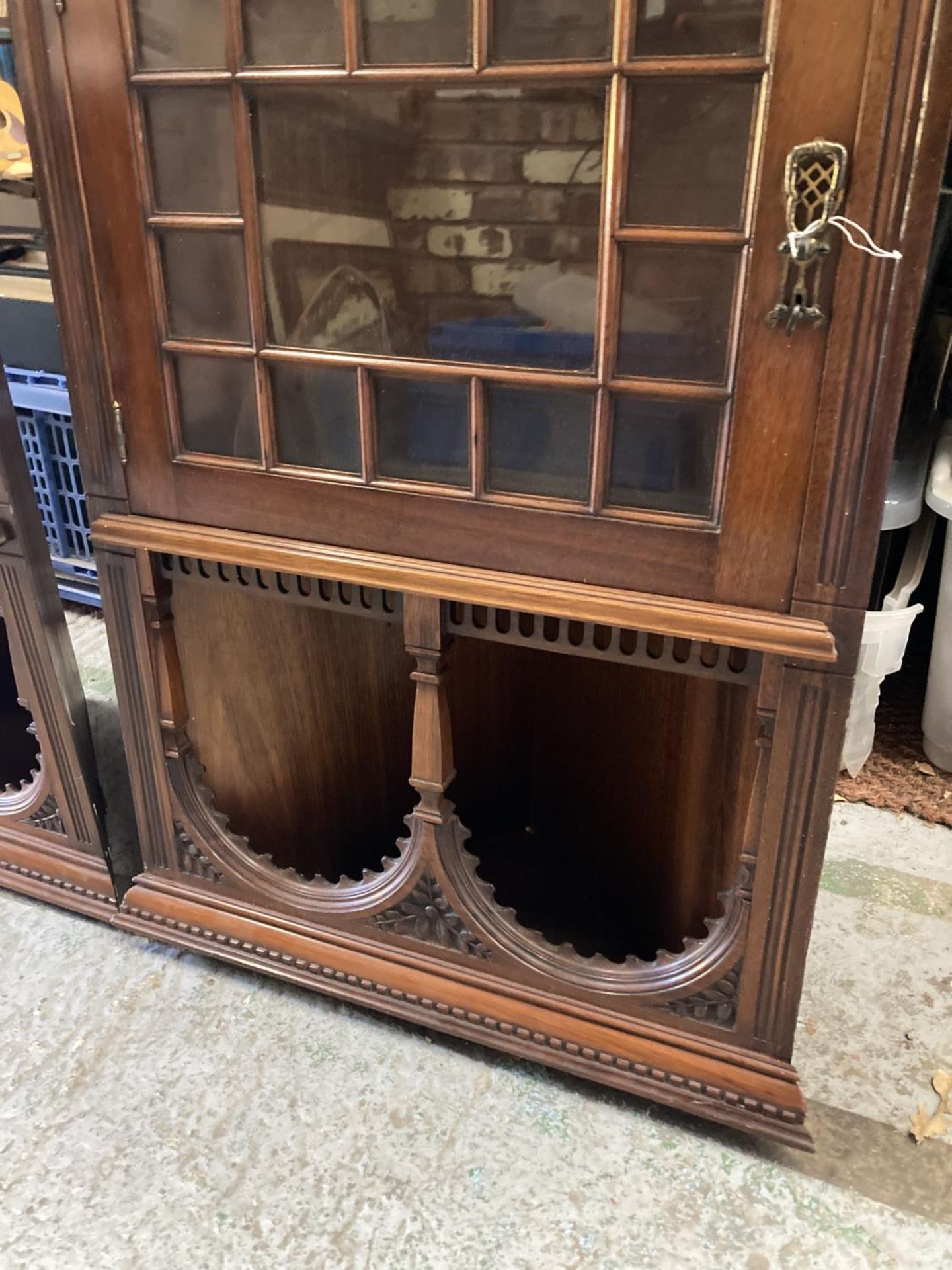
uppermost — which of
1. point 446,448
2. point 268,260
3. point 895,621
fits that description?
point 268,260

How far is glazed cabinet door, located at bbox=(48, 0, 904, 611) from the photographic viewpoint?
0.74 metres

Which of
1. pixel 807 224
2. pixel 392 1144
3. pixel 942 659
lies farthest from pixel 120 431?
pixel 942 659

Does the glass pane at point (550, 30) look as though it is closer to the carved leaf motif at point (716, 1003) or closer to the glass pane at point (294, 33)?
the glass pane at point (294, 33)

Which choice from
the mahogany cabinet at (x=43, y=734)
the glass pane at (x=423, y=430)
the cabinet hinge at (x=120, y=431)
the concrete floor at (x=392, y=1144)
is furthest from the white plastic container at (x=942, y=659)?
the mahogany cabinet at (x=43, y=734)

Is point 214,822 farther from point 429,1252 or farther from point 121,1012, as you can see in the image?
point 429,1252

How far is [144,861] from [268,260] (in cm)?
81

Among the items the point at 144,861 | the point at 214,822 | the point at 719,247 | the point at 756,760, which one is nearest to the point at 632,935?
the point at 756,760

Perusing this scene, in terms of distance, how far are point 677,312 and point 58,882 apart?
110 cm

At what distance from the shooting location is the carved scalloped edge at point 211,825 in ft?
3.94

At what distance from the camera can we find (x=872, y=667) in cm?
157

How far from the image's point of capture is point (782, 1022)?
1.00m

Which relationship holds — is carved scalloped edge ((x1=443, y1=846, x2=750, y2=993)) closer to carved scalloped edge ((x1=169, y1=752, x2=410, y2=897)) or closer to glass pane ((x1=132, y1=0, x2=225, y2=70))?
carved scalloped edge ((x1=169, y1=752, x2=410, y2=897))

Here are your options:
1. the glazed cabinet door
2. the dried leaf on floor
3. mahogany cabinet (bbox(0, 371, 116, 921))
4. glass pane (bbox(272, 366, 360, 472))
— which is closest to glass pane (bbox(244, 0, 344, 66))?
the glazed cabinet door

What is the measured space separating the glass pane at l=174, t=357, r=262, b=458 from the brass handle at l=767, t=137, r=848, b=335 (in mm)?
505
